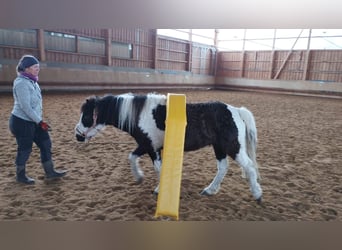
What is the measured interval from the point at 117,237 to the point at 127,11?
1372 mm

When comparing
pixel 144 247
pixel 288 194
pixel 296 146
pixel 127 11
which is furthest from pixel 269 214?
pixel 296 146

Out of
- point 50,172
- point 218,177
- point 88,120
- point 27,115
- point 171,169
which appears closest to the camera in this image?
point 171,169

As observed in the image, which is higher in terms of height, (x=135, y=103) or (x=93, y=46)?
(x=93, y=46)

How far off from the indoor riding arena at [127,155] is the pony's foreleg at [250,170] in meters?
0.09

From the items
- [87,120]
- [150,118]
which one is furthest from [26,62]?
[150,118]

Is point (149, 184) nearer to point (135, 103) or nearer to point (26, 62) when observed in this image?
point (135, 103)

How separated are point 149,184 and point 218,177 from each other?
67cm

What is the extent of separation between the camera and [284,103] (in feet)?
26.6

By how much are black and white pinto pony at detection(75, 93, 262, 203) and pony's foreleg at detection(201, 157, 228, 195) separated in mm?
182

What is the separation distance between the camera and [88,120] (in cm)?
203

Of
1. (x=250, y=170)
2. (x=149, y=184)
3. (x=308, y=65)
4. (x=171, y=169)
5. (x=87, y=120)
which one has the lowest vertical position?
(x=149, y=184)

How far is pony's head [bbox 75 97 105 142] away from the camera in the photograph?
202 cm

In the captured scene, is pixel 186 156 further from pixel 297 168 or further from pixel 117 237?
pixel 117 237

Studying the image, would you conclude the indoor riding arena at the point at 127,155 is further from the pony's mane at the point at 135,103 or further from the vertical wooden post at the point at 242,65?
the vertical wooden post at the point at 242,65
